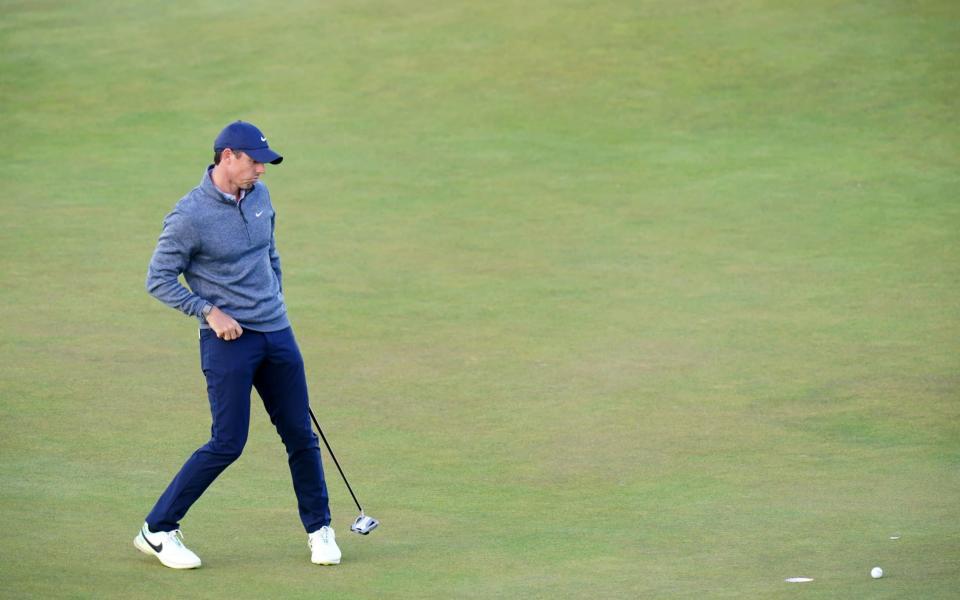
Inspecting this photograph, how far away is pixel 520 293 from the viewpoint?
12.1 metres

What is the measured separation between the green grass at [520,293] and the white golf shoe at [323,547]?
0.28 feet

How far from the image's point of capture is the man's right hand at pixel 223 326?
6336 millimetres

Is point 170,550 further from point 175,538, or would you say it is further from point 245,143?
point 245,143

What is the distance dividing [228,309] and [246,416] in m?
0.48

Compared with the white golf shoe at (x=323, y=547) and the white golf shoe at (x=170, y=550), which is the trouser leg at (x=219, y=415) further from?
the white golf shoe at (x=323, y=547)

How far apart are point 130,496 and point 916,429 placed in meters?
4.58

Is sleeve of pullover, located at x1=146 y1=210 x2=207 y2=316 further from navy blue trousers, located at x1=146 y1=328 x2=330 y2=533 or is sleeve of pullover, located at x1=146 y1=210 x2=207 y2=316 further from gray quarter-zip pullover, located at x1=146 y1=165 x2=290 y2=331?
navy blue trousers, located at x1=146 y1=328 x2=330 y2=533

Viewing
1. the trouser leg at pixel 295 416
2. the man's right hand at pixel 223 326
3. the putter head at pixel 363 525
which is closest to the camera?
the man's right hand at pixel 223 326

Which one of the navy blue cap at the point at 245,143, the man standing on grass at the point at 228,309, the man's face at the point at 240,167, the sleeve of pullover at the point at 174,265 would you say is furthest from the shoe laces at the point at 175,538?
the navy blue cap at the point at 245,143

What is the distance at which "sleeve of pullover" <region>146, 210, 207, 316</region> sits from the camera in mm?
6359

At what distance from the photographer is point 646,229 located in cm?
1380

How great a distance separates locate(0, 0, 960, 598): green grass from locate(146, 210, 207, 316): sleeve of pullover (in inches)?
46.2

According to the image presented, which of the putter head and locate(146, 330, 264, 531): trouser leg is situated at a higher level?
locate(146, 330, 264, 531): trouser leg

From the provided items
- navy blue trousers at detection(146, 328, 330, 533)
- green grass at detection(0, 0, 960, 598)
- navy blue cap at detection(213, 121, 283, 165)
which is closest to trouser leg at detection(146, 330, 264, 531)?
navy blue trousers at detection(146, 328, 330, 533)
